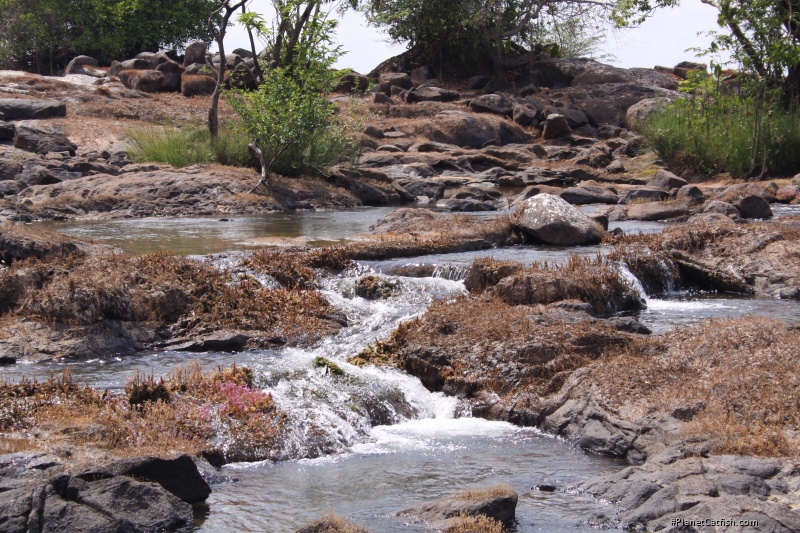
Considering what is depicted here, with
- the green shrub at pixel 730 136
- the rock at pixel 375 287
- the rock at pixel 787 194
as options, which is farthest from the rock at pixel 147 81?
the rock at pixel 375 287

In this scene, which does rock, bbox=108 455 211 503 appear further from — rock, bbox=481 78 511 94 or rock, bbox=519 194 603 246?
rock, bbox=481 78 511 94

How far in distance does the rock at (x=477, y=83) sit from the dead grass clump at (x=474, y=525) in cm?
4444

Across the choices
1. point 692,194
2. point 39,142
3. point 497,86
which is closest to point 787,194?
point 692,194

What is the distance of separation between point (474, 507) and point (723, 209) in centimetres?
A: 1520

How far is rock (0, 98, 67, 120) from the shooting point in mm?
31844

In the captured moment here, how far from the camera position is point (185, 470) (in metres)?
6.07

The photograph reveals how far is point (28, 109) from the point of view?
32188 millimetres

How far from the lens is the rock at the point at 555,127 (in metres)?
40.4

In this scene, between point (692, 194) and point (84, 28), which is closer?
point (692, 194)

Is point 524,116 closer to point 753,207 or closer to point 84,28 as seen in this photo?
point 753,207

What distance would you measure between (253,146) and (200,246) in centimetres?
988

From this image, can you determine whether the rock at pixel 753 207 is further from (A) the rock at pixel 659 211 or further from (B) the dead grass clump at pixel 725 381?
(B) the dead grass clump at pixel 725 381

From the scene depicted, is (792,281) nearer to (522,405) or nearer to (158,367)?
(522,405)

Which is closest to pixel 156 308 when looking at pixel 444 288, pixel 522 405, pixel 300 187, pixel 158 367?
pixel 158 367
